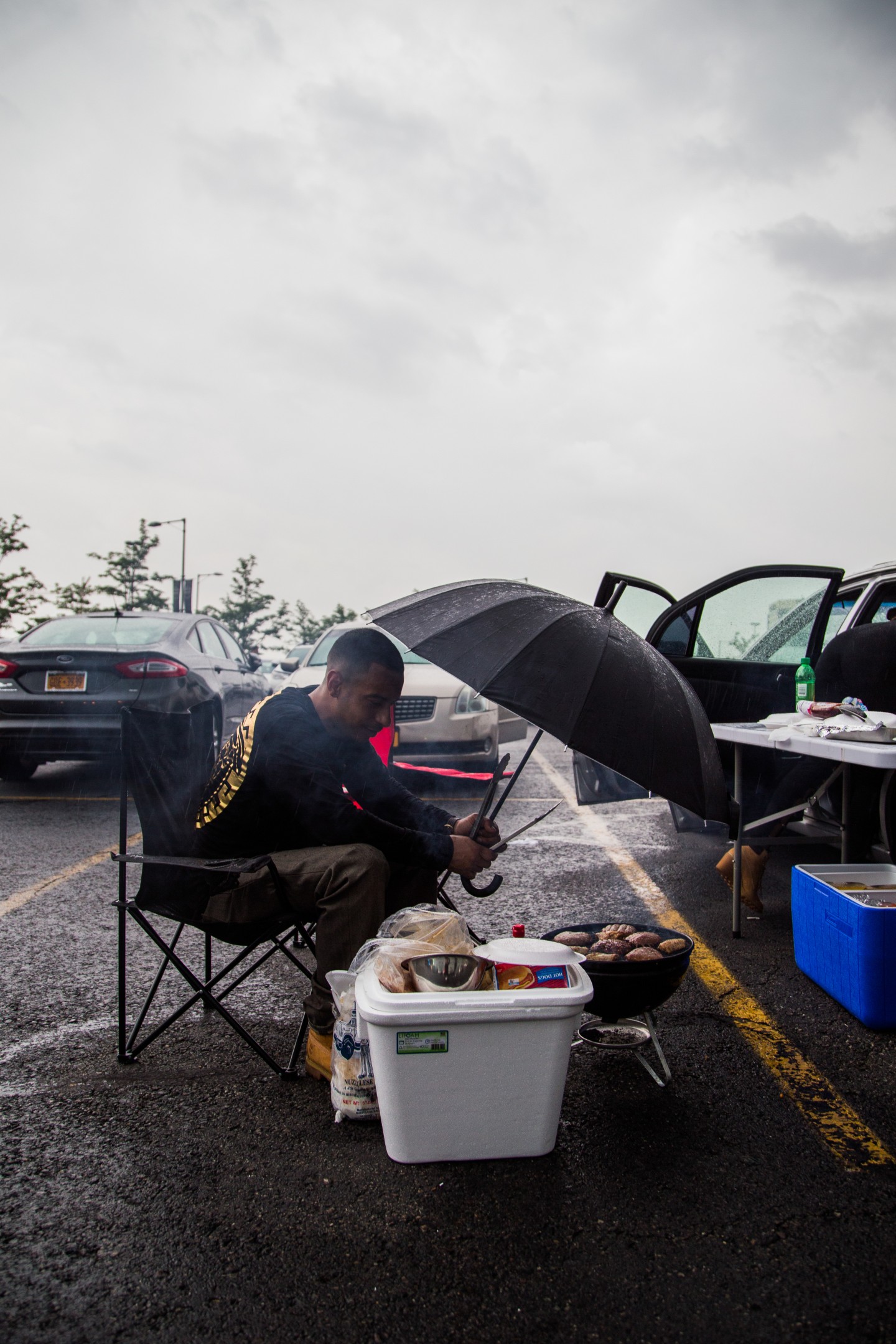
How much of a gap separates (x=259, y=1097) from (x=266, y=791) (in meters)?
0.87

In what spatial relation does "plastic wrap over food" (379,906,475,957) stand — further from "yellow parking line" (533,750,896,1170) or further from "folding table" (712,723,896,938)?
"folding table" (712,723,896,938)

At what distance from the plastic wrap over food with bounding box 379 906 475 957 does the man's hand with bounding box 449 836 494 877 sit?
0.45 ft

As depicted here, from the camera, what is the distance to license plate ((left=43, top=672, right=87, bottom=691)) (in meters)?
7.11

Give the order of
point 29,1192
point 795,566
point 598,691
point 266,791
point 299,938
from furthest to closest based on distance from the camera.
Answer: point 795,566 < point 299,938 < point 266,791 < point 598,691 < point 29,1192

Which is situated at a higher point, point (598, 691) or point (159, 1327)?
point (598, 691)

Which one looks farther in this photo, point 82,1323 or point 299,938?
point 299,938

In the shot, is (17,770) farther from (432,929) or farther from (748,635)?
(432,929)

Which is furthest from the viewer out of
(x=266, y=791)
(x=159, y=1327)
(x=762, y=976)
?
(x=762, y=976)

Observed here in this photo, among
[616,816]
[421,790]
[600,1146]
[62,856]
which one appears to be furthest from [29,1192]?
[616,816]

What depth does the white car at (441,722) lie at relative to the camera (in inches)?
319

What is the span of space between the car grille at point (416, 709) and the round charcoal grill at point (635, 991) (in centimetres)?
536

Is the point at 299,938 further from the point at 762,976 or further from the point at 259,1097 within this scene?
the point at 762,976

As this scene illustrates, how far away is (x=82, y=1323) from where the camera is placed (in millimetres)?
1675

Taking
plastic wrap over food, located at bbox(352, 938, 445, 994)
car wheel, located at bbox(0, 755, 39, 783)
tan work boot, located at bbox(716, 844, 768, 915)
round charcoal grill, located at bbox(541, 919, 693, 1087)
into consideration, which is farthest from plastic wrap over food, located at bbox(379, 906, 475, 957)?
car wheel, located at bbox(0, 755, 39, 783)
